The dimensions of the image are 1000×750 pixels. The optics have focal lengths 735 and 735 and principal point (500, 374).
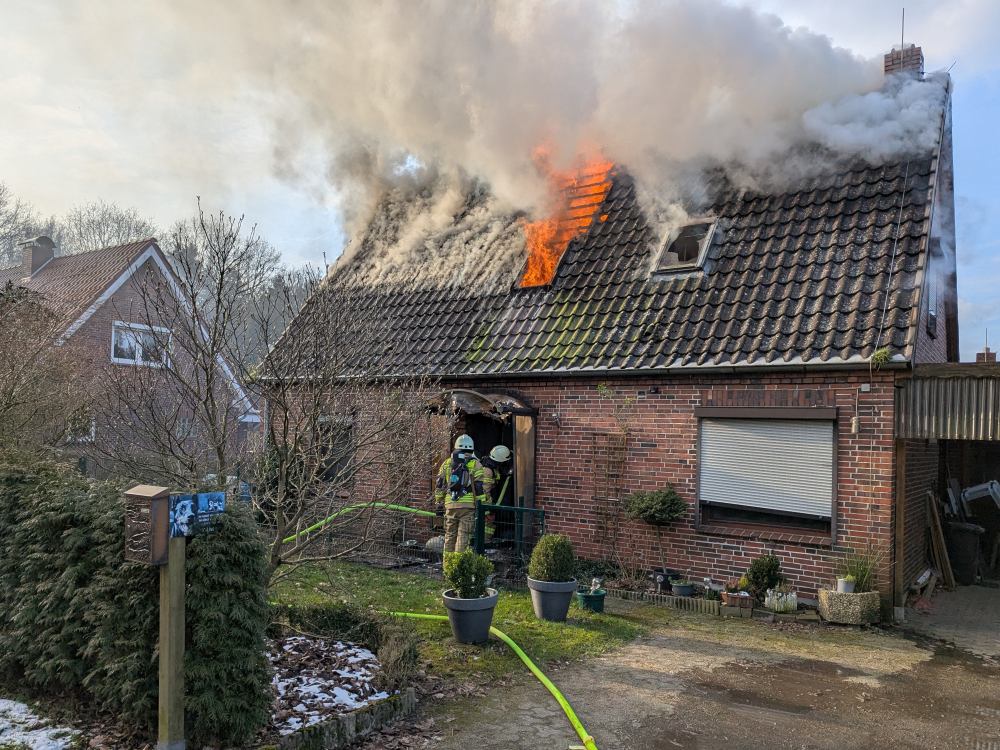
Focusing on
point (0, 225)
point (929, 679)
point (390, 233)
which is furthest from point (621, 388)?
point (0, 225)

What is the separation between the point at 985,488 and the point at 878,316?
593cm

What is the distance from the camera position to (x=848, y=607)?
8203 mm

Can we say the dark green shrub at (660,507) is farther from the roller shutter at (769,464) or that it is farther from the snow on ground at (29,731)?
the snow on ground at (29,731)

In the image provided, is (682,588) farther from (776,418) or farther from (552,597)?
(776,418)

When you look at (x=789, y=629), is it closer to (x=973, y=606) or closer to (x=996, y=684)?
(x=996, y=684)

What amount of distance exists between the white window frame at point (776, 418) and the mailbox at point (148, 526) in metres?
7.05

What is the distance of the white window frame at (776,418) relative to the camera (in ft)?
28.8

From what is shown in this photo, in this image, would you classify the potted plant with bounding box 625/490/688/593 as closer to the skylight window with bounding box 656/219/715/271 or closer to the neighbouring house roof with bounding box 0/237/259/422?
the skylight window with bounding box 656/219/715/271

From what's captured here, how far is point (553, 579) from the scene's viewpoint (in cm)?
812

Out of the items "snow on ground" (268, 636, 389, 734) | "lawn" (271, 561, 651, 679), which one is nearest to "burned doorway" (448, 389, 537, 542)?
"lawn" (271, 561, 651, 679)

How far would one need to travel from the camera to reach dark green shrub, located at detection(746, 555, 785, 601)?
28.8 feet

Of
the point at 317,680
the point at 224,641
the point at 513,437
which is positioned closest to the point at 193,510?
the point at 224,641

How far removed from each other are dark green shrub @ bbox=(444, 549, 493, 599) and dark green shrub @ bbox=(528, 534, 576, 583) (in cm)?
111

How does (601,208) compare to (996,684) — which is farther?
(601,208)
